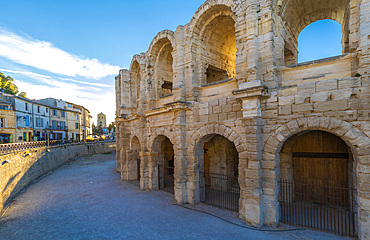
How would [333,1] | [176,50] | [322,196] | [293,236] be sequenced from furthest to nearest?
1. [176,50]
2. [322,196]
3. [333,1]
4. [293,236]

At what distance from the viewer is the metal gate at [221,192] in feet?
30.8

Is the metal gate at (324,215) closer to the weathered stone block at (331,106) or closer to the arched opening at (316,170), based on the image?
the arched opening at (316,170)

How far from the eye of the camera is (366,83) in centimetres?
557

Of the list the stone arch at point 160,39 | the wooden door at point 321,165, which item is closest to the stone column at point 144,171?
the stone arch at point 160,39

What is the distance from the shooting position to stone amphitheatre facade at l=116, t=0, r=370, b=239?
5863mm

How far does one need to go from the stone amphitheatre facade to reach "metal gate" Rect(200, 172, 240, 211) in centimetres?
15

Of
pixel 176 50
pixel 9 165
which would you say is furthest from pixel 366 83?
pixel 9 165

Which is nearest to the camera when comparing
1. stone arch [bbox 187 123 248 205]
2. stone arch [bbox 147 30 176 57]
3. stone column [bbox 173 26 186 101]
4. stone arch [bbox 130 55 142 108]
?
stone arch [bbox 187 123 248 205]

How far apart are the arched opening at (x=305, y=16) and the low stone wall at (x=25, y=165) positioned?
1629 cm

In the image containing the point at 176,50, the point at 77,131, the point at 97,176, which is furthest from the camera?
the point at 77,131

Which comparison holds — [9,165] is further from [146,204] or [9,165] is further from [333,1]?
[333,1]

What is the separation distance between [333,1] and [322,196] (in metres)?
8.31

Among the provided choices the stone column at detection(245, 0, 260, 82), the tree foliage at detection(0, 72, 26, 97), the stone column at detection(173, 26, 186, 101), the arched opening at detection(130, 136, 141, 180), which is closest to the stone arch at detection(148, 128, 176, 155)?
the stone column at detection(173, 26, 186, 101)

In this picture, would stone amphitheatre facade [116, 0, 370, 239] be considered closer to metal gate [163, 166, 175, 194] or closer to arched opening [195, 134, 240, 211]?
arched opening [195, 134, 240, 211]
